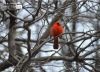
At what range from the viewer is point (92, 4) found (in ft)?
31.2

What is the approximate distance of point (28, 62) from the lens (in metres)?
8.05

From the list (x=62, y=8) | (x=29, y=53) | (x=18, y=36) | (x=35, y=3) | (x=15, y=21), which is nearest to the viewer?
(x=29, y=53)

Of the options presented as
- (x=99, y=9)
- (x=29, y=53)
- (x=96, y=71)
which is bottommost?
(x=96, y=71)

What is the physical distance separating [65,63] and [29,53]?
2594 mm

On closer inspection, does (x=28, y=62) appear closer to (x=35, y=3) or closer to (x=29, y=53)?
(x=29, y=53)

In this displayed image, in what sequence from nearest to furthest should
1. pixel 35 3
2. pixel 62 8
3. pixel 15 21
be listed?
pixel 62 8, pixel 35 3, pixel 15 21

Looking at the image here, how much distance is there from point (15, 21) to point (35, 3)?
3.22 feet

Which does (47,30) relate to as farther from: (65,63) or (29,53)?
(29,53)

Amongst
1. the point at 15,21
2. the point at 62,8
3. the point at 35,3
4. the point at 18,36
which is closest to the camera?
the point at 62,8

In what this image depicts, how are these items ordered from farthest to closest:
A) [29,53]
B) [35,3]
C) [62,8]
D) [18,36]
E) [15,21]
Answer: [18,36]
[15,21]
[35,3]
[62,8]
[29,53]

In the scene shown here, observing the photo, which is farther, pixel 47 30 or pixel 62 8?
pixel 47 30

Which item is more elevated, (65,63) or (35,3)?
(35,3)

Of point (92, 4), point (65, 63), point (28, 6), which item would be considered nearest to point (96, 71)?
point (65, 63)

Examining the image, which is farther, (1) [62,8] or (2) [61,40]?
(2) [61,40]
